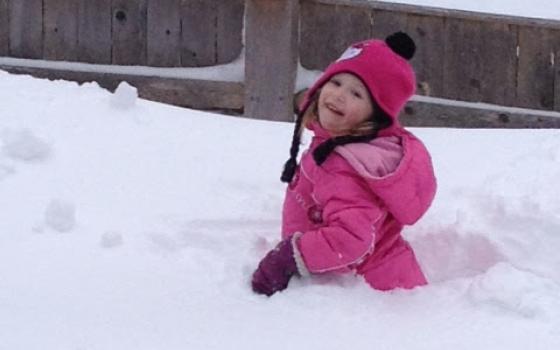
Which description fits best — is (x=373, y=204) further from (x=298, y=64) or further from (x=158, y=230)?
(x=298, y=64)

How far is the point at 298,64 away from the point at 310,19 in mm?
262

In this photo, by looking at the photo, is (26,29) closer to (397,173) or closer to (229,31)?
(229,31)

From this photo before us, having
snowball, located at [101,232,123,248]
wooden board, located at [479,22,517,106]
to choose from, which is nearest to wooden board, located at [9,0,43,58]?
wooden board, located at [479,22,517,106]

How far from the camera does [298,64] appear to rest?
7.29 m

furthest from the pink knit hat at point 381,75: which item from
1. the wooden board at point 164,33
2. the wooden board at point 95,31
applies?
the wooden board at point 95,31

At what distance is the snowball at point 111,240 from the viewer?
329 centimetres

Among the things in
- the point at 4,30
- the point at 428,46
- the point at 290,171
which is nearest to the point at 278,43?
the point at 428,46

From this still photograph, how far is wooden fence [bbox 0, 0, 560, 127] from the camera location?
23.4 feet

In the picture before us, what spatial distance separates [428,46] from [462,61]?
8.2 inches

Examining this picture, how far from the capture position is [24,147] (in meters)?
3.75

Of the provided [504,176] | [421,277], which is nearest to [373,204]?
[421,277]

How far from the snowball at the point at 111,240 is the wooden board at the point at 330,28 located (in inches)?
159

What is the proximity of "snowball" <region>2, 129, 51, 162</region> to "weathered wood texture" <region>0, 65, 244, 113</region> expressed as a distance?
11.5 ft

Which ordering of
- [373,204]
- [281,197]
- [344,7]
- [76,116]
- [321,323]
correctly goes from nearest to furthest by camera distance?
1. [321,323]
2. [373,204]
3. [281,197]
4. [76,116]
5. [344,7]
